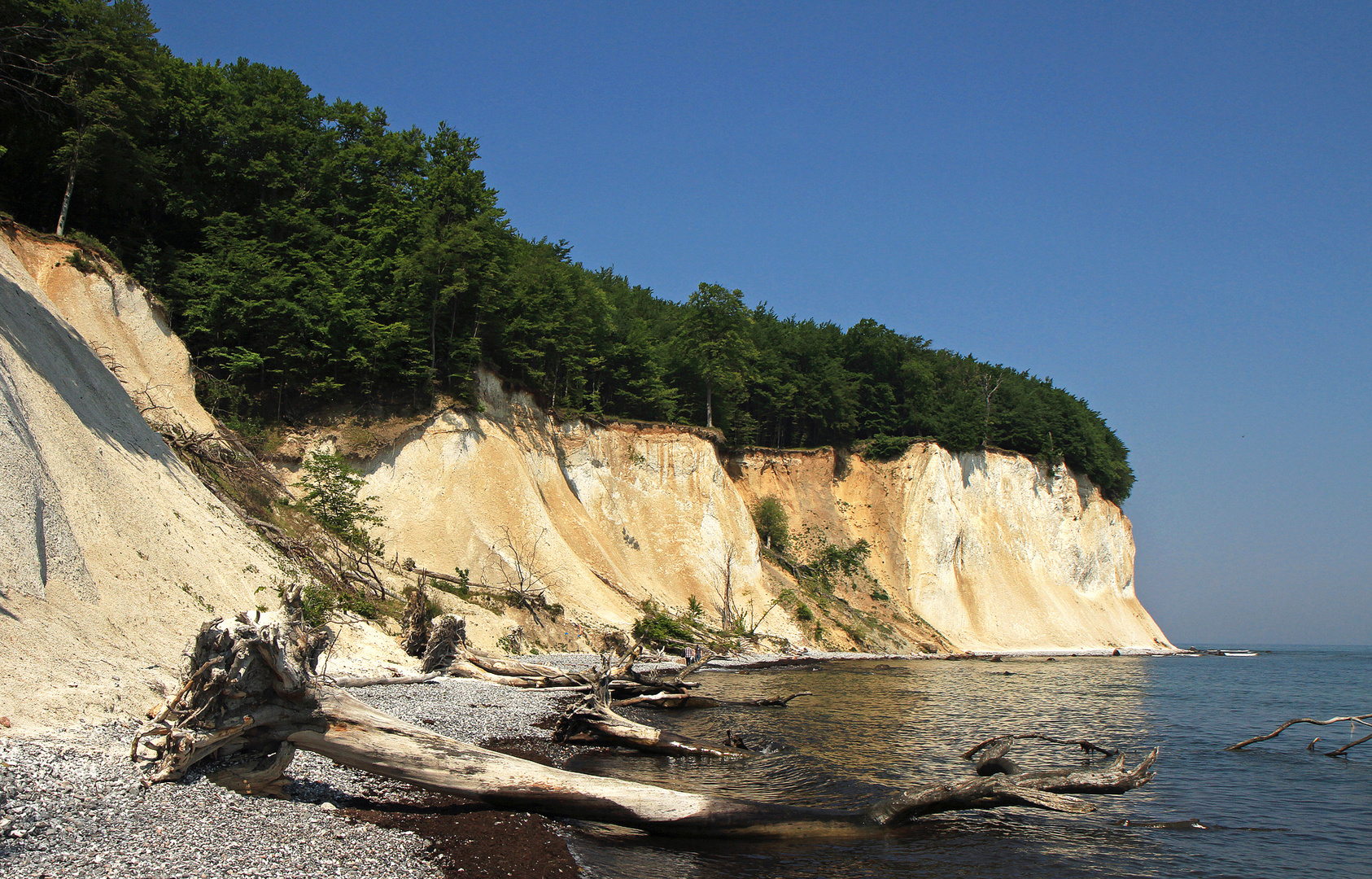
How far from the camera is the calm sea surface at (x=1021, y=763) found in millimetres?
9227

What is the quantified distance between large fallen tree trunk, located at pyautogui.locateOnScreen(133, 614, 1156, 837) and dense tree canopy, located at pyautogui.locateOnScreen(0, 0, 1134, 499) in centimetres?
2269

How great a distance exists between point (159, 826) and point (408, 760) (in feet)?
8.02

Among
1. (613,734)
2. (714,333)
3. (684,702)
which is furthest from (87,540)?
(714,333)

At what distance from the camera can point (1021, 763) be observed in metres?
16.4

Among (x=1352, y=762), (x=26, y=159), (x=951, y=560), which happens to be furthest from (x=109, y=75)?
(x=951, y=560)

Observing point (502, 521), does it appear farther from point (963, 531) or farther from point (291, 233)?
point (963, 531)

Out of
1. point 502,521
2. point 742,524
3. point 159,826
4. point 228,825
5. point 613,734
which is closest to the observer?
point 159,826

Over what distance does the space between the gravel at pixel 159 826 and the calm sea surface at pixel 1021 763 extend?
253cm

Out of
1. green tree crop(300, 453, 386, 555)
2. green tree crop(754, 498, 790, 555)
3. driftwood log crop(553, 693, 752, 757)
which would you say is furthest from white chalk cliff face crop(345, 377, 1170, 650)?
driftwood log crop(553, 693, 752, 757)

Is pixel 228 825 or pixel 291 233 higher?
pixel 291 233

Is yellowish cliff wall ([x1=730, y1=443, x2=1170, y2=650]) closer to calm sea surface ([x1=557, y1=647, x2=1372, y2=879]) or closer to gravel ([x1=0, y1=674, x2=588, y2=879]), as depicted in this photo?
calm sea surface ([x1=557, y1=647, x2=1372, y2=879])

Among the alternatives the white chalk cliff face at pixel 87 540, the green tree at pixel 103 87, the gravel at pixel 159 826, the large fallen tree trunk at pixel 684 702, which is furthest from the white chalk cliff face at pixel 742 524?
the gravel at pixel 159 826

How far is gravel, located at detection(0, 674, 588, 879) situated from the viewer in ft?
19.3

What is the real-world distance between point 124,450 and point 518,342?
23.3 metres
